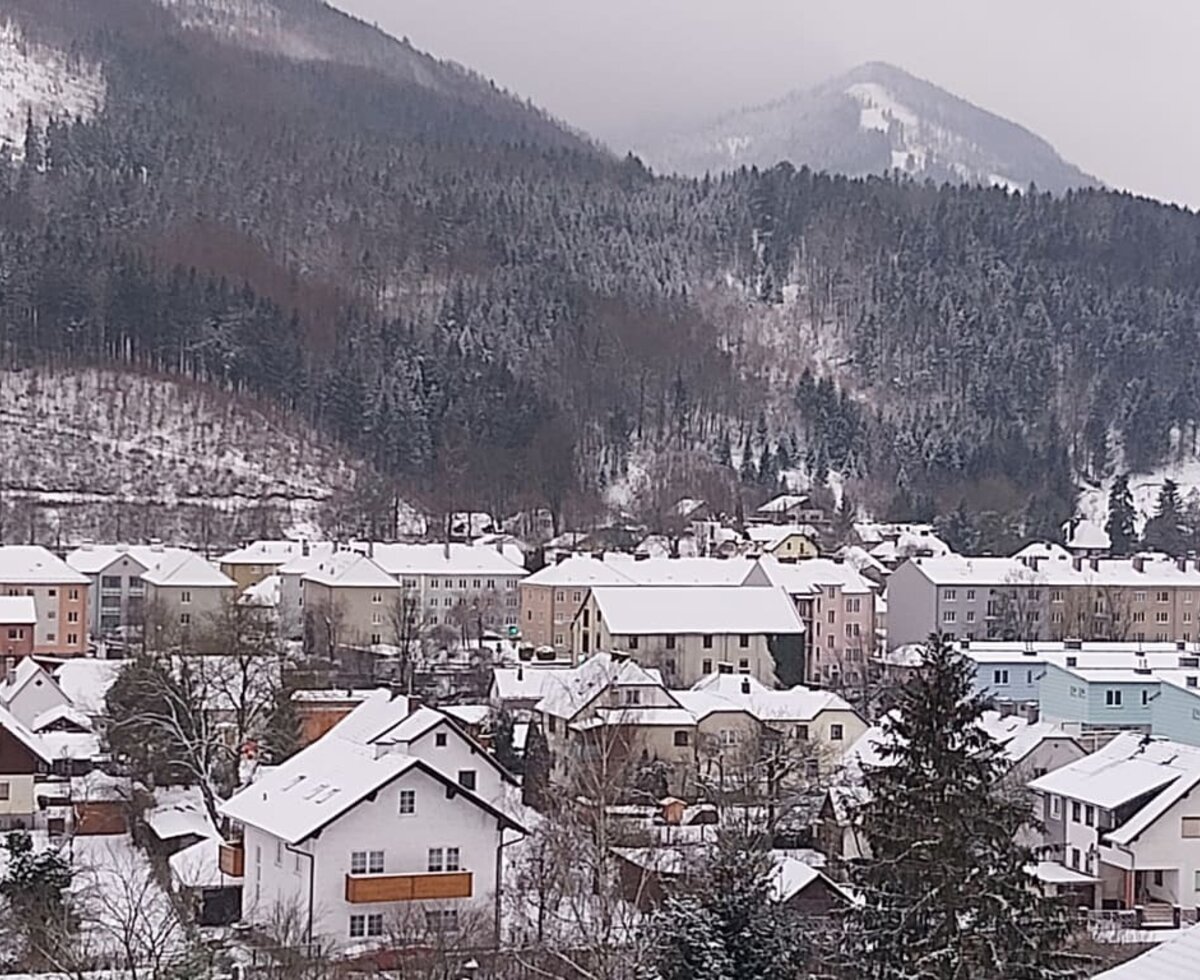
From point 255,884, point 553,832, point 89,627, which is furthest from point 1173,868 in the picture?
point 89,627

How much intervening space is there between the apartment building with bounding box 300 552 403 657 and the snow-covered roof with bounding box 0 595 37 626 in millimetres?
8822

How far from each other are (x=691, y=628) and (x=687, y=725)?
41.9ft

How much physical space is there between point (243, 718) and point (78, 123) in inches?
5139

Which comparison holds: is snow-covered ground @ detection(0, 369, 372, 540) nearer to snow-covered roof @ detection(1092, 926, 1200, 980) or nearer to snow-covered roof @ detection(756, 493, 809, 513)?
snow-covered roof @ detection(756, 493, 809, 513)

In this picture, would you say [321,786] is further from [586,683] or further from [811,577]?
[811,577]

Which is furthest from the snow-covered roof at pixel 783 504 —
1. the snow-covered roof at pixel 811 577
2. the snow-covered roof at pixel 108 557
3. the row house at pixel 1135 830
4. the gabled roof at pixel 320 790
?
the gabled roof at pixel 320 790

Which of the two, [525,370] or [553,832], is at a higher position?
[525,370]

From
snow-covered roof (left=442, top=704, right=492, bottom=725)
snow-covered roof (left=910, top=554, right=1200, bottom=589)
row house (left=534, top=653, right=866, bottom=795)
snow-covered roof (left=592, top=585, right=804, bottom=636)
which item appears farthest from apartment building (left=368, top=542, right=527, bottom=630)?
row house (left=534, top=653, right=866, bottom=795)

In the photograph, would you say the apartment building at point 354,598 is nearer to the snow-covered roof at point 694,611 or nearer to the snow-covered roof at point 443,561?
the snow-covered roof at point 443,561

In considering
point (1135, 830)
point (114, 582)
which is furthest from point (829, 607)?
point (1135, 830)

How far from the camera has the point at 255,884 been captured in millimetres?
25172

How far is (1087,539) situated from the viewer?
92.5m

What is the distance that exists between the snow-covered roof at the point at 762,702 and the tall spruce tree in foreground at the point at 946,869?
84.0 ft

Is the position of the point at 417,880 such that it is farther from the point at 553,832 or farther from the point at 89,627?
the point at 89,627
